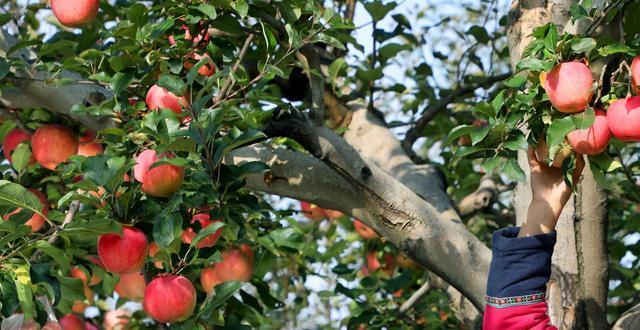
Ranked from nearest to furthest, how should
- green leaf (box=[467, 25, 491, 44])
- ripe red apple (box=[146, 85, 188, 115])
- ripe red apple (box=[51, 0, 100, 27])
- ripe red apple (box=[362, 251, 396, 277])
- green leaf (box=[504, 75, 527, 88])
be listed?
green leaf (box=[504, 75, 527, 88]), ripe red apple (box=[146, 85, 188, 115]), ripe red apple (box=[51, 0, 100, 27]), green leaf (box=[467, 25, 491, 44]), ripe red apple (box=[362, 251, 396, 277])

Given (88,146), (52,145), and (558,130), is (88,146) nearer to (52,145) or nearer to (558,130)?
(52,145)

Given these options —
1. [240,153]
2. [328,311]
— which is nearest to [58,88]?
[240,153]

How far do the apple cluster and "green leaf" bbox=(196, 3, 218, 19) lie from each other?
65cm

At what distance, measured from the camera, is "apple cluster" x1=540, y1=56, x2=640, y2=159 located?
1.50 metres

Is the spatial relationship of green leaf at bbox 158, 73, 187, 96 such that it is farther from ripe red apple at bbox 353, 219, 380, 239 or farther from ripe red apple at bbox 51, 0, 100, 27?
ripe red apple at bbox 353, 219, 380, 239

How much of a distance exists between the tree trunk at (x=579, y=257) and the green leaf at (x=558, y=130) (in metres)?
0.54

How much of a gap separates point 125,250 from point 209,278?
0.73 m

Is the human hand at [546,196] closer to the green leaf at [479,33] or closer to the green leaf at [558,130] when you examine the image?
the green leaf at [558,130]

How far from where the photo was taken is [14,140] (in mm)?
2537

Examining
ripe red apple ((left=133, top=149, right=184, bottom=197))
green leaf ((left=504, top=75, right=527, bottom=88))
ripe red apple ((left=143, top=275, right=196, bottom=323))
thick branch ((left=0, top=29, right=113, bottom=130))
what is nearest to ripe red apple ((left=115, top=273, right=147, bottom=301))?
thick branch ((left=0, top=29, right=113, bottom=130))

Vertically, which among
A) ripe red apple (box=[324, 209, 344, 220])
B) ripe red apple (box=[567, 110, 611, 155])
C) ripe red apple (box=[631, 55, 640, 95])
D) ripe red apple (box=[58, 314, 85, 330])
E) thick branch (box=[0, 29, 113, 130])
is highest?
ripe red apple (box=[324, 209, 344, 220])

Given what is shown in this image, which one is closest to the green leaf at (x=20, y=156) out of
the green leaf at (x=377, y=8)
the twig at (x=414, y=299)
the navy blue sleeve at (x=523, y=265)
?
the green leaf at (x=377, y=8)

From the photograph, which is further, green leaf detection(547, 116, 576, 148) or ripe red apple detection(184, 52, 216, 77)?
ripe red apple detection(184, 52, 216, 77)

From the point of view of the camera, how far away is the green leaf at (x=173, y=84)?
70.2 inches
